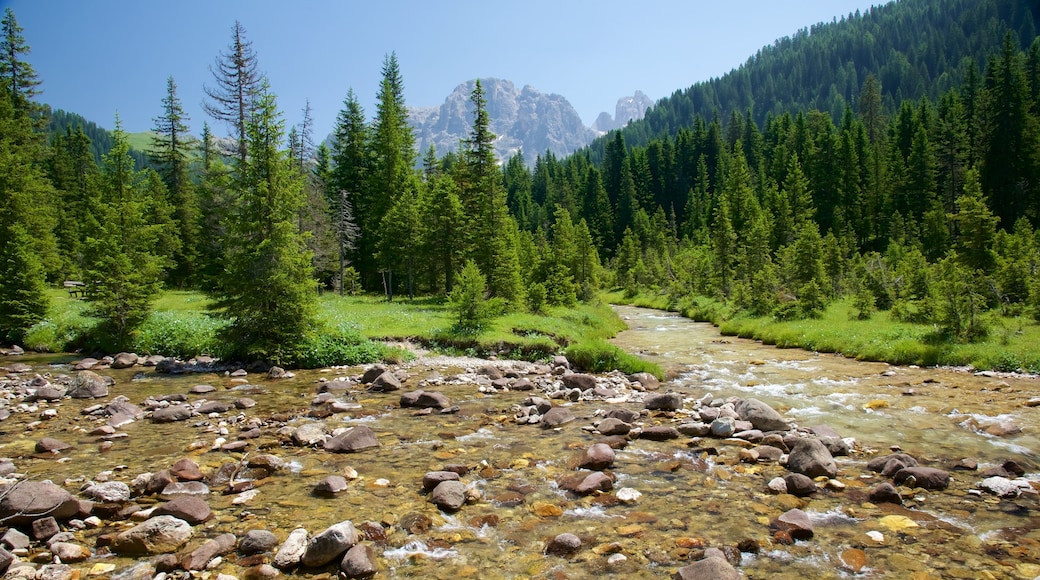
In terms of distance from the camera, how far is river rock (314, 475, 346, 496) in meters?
9.02

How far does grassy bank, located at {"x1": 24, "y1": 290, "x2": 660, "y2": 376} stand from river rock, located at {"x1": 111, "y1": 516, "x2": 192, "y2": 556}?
14734 mm

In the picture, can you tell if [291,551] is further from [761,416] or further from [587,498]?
[761,416]

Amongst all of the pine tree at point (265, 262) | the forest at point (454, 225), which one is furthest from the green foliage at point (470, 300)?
the pine tree at point (265, 262)

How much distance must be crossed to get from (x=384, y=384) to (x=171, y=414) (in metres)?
5.93

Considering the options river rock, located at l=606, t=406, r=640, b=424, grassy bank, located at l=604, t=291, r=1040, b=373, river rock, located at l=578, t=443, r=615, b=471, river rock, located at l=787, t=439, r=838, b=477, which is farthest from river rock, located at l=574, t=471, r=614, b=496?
grassy bank, located at l=604, t=291, r=1040, b=373

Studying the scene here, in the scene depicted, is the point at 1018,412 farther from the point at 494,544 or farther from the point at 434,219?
the point at 434,219

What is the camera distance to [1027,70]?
3118 inches

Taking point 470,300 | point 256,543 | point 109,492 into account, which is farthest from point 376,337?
point 256,543

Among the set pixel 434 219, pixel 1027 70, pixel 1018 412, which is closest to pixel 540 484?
pixel 1018 412

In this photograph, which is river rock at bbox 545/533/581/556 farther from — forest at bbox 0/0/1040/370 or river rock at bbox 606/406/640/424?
forest at bbox 0/0/1040/370

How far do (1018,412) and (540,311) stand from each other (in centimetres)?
2436

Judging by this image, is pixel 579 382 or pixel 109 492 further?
pixel 579 382

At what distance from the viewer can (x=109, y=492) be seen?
8570mm

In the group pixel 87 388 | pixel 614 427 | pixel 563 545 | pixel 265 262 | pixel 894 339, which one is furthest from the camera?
pixel 894 339
